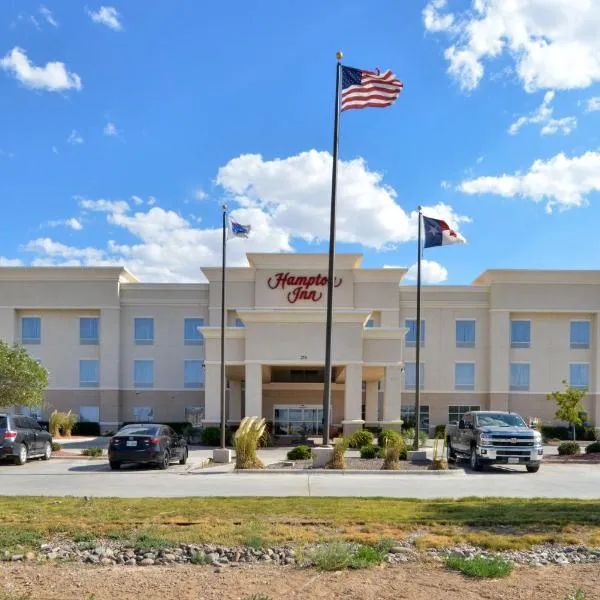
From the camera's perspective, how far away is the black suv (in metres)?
21.2

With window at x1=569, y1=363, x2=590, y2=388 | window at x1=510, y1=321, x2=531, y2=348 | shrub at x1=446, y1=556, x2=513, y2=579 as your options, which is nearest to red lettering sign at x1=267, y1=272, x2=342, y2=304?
window at x1=510, y1=321, x2=531, y2=348

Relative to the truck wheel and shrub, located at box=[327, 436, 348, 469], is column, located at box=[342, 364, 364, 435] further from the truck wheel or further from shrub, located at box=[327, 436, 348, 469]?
shrub, located at box=[327, 436, 348, 469]

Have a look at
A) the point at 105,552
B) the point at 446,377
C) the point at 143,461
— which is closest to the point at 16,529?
the point at 105,552

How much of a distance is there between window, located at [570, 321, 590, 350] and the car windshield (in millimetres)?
34853

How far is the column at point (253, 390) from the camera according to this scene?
106 ft

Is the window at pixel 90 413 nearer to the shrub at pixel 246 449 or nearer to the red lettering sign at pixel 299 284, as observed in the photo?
the red lettering sign at pixel 299 284

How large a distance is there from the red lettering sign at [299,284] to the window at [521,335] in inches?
525

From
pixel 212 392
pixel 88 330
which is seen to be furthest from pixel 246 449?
pixel 88 330

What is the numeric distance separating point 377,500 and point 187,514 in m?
3.90

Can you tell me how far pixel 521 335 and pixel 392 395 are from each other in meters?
16.9

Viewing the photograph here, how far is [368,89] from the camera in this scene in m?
20.7

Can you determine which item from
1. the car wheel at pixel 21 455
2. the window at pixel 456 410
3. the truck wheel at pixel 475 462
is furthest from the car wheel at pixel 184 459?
the window at pixel 456 410

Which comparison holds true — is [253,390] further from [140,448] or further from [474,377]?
[474,377]

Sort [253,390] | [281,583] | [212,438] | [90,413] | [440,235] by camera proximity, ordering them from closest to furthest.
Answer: [281,583]
[440,235]
[212,438]
[253,390]
[90,413]
